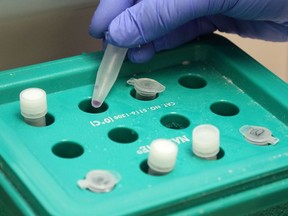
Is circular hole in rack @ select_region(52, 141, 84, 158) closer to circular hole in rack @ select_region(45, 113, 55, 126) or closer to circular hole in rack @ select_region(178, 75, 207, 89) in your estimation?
circular hole in rack @ select_region(45, 113, 55, 126)

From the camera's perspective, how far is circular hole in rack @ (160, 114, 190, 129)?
0.71 meters

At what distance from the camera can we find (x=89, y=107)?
744 millimetres

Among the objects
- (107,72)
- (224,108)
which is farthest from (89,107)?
(224,108)

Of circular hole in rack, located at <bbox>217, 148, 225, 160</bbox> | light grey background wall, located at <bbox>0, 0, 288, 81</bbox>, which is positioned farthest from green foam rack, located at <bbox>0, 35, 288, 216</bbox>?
light grey background wall, located at <bbox>0, 0, 288, 81</bbox>

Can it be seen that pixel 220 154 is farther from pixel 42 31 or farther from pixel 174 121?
pixel 42 31

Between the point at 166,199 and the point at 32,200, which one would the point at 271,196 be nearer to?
the point at 166,199

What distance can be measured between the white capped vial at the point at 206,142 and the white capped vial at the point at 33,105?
16cm

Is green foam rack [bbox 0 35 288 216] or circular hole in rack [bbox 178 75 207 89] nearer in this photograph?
green foam rack [bbox 0 35 288 216]

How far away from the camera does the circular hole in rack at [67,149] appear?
2.16ft

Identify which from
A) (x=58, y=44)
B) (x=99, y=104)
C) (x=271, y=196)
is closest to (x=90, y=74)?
(x=99, y=104)

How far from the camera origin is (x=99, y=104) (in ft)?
2.38

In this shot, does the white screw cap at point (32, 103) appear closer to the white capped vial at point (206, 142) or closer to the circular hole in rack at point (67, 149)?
the circular hole in rack at point (67, 149)

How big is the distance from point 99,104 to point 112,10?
12 centimetres

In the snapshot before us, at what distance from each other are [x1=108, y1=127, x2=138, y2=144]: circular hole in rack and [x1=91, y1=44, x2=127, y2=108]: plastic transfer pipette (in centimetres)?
5
